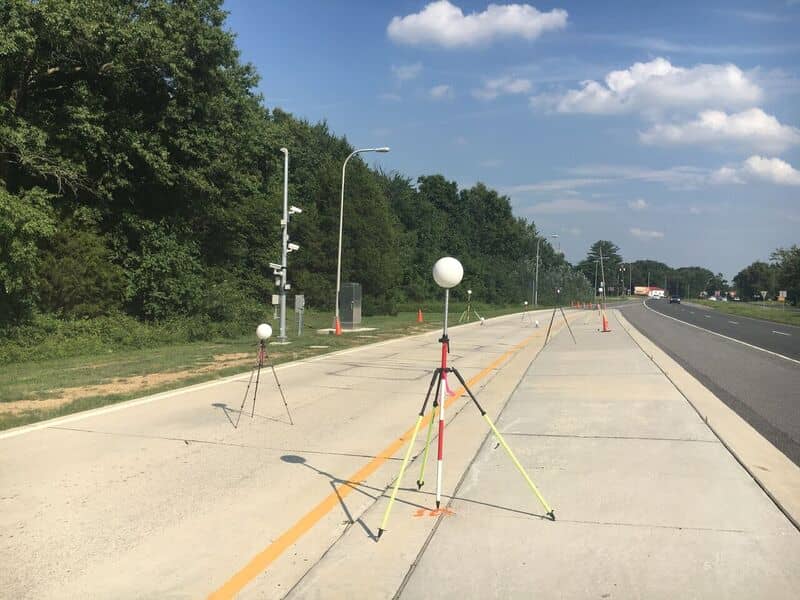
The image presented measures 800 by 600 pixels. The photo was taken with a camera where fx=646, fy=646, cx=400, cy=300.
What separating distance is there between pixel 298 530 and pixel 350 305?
73.8 feet

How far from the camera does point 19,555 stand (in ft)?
13.8

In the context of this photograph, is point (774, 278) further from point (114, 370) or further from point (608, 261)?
point (114, 370)

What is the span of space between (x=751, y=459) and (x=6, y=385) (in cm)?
1194

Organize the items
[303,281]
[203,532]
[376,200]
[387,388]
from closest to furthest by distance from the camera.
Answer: [203,532] → [387,388] → [303,281] → [376,200]

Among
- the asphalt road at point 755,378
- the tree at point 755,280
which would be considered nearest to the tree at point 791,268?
the asphalt road at point 755,378

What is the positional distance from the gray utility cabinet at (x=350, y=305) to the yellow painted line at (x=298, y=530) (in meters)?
19.2

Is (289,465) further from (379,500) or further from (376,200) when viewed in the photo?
(376,200)

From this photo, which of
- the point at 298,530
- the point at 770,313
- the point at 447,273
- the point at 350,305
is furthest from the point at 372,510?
the point at 770,313

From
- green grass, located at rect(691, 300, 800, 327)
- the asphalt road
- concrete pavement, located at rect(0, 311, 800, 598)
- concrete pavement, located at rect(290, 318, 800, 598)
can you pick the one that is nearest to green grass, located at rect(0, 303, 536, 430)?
concrete pavement, located at rect(0, 311, 800, 598)

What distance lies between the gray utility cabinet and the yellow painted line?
63.1 ft

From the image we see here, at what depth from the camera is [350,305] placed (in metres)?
27.1

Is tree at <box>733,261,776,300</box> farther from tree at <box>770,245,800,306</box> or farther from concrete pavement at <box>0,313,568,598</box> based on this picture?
concrete pavement at <box>0,313,568,598</box>

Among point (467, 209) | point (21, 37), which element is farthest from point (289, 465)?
point (467, 209)

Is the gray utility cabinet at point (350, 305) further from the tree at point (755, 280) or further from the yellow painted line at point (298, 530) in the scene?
the tree at point (755, 280)
